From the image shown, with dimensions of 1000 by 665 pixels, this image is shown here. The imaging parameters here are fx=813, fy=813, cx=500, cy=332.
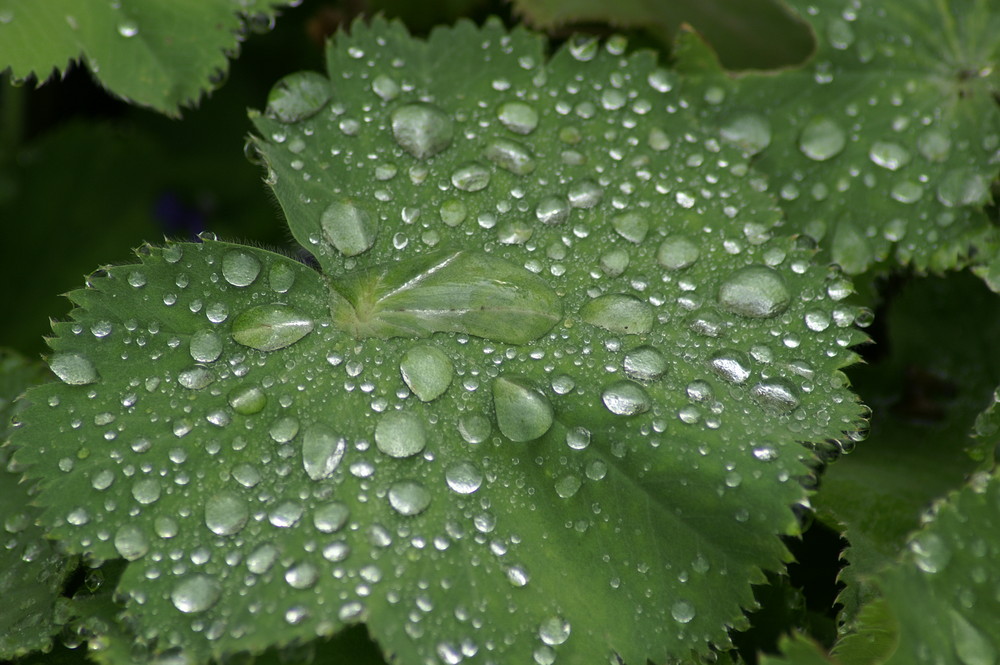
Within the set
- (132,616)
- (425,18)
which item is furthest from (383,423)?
(425,18)

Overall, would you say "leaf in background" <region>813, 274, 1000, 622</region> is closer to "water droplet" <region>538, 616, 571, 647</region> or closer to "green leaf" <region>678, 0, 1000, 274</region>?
"green leaf" <region>678, 0, 1000, 274</region>

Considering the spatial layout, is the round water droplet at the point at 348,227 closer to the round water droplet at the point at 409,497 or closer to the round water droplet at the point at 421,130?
the round water droplet at the point at 421,130

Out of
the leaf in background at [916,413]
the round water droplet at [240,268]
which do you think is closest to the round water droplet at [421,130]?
the round water droplet at [240,268]

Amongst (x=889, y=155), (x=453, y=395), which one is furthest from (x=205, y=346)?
(x=889, y=155)

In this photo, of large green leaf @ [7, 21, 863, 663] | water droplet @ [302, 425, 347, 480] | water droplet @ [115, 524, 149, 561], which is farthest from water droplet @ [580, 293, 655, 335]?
water droplet @ [115, 524, 149, 561]

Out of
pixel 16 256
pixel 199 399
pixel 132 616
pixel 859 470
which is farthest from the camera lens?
pixel 16 256

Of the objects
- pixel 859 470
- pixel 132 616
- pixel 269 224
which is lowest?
pixel 269 224

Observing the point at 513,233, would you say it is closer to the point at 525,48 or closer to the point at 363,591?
the point at 525,48
